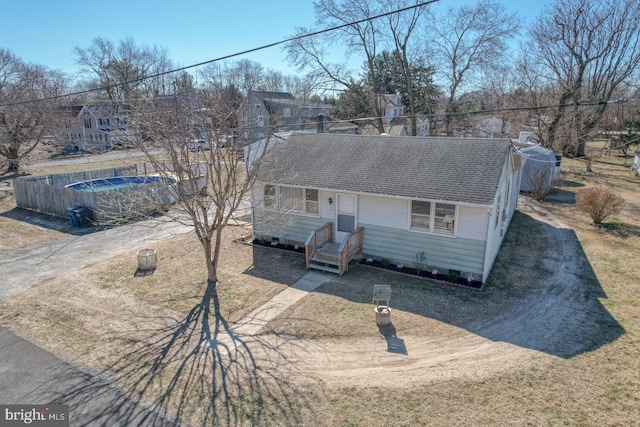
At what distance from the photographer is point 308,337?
8.62m

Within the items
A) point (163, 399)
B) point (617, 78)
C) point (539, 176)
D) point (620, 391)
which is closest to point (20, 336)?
point (163, 399)

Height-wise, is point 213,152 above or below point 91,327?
above

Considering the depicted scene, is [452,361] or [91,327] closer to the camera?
[452,361]

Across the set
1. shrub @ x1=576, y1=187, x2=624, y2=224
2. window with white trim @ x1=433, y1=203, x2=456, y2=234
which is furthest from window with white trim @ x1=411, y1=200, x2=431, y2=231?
shrub @ x1=576, y1=187, x2=624, y2=224

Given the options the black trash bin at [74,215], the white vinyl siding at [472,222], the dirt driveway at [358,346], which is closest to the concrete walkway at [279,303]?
the dirt driveway at [358,346]

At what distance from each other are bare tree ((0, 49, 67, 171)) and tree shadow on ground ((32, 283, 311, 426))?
24303 mm

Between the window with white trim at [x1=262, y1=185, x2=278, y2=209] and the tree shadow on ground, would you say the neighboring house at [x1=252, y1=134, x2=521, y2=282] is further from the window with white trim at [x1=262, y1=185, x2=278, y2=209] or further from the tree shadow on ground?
the tree shadow on ground

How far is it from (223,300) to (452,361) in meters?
6.02

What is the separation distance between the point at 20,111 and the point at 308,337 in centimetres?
3274

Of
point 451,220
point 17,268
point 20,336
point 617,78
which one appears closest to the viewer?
point 20,336

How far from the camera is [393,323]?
915 cm

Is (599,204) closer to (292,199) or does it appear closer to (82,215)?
(292,199)

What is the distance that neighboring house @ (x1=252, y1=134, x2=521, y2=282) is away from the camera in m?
11.2

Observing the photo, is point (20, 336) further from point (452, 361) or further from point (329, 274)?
point (452, 361)
